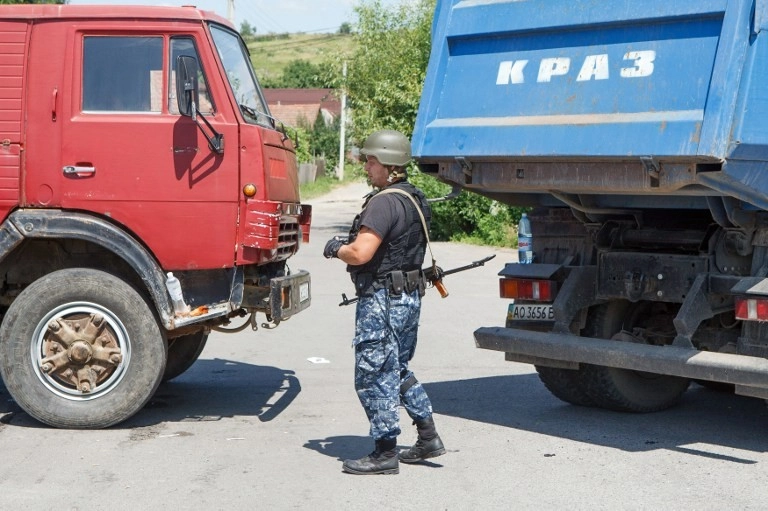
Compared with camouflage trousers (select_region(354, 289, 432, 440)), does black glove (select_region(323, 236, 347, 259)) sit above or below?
above

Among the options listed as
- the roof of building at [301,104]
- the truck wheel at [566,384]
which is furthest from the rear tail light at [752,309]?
the roof of building at [301,104]

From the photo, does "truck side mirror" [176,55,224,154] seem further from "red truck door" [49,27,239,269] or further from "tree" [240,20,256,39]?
"tree" [240,20,256,39]

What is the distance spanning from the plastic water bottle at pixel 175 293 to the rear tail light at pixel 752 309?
10.9ft

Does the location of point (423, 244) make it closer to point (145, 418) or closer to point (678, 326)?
point (678, 326)

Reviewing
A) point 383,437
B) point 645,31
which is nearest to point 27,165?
point 383,437

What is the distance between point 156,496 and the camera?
18.5 ft

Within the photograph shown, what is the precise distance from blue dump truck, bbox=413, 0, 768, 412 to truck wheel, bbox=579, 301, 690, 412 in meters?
0.01

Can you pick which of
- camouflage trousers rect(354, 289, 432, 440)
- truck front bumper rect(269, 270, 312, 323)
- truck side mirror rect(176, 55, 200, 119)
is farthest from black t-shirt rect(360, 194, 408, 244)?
truck side mirror rect(176, 55, 200, 119)

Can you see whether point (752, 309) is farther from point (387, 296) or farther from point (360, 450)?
point (360, 450)

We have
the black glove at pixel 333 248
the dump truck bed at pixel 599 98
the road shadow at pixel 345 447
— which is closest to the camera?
the dump truck bed at pixel 599 98

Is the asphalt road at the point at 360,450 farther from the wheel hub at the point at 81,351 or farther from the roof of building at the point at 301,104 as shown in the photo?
the roof of building at the point at 301,104

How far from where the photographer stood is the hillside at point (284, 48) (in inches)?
5037

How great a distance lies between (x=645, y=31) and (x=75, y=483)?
13.0 ft

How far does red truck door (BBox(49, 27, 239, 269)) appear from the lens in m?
7.03
